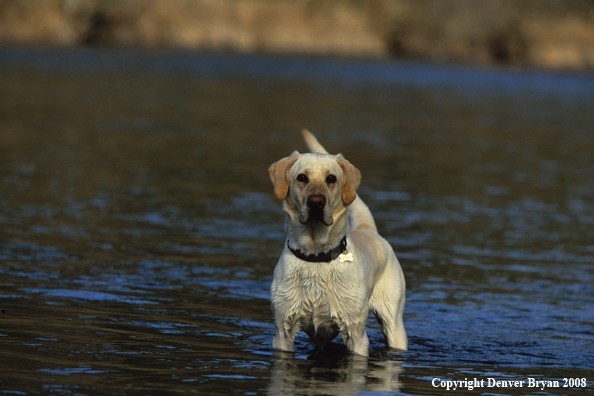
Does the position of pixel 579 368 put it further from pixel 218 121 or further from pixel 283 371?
pixel 218 121

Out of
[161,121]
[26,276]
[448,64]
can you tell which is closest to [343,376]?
[26,276]

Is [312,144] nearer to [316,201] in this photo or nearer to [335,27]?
[316,201]

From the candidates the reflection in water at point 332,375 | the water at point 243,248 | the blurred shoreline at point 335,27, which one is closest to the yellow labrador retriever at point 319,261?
the reflection in water at point 332,375

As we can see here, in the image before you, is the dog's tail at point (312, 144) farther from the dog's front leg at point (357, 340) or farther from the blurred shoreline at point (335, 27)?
the blurred shoreline at point (335, 27)

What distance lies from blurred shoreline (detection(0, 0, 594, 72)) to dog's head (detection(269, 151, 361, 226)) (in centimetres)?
6425

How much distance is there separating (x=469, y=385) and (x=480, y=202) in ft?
32.1

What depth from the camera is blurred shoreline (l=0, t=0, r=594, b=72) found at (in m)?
72.7

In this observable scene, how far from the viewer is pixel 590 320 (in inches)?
367

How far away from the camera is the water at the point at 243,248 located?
7.24m

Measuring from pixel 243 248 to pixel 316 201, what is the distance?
524cm

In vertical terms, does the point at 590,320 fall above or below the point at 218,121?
below

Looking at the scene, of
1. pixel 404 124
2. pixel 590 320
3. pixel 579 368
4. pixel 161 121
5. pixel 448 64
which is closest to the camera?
pixel 579 368

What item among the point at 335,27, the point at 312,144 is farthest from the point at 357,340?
the point at 335,27

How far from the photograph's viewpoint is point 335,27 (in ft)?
259
